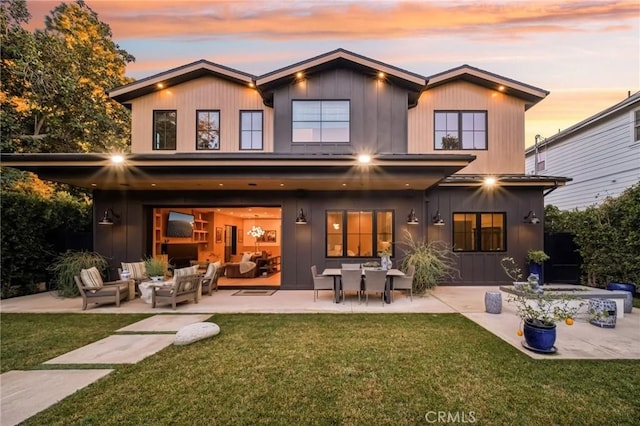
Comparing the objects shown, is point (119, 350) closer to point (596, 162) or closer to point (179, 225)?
point (179, 225)

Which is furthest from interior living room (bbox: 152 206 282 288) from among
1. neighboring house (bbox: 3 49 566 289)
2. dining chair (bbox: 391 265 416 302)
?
dining chair (bbox: 391 265 416 302)

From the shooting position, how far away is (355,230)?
30.6ft

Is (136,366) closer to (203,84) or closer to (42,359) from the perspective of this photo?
(42,359)

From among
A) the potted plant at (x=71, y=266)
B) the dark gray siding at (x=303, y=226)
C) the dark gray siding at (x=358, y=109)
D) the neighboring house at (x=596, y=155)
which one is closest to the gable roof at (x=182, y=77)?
the dark gray siding at (x=358, y=109)

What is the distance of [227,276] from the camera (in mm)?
11016

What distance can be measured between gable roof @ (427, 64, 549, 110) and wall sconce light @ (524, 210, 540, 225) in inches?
157

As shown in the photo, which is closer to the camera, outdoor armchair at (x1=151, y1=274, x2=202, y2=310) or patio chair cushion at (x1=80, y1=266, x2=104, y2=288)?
outdoor armchair at (x1=151, y1=274, x2=202, y2=310)

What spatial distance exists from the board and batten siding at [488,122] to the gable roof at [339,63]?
1.36 m

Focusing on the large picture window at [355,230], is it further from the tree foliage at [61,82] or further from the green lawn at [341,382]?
the tree foliage at [61,82]

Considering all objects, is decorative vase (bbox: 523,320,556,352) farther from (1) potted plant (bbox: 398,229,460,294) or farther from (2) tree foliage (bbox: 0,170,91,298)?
(2) tree foliage (bbox: 0,170,91,298)

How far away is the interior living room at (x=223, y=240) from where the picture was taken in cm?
1080

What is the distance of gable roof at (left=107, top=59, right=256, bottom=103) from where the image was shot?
9750 mm

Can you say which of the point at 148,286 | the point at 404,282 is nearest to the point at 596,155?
the point at 404,282

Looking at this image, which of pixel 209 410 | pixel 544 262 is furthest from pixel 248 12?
pixel 544 262
